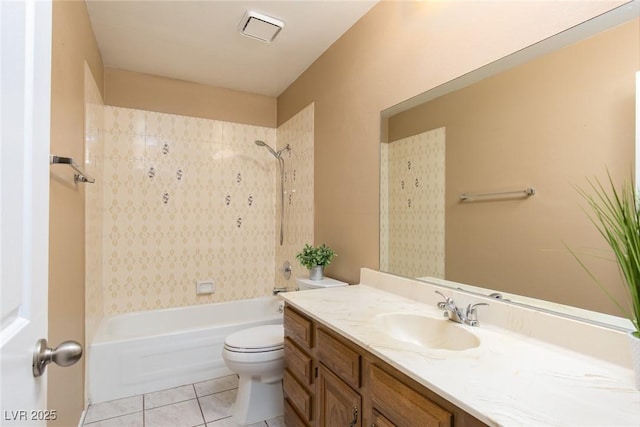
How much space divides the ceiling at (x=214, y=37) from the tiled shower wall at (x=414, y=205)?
93 centimetres

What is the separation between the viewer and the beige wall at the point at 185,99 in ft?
9.03

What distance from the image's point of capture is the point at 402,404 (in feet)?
2.93

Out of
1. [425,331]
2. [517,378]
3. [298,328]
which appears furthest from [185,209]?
[517,378]

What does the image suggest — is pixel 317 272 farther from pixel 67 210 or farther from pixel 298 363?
pixel 67 210

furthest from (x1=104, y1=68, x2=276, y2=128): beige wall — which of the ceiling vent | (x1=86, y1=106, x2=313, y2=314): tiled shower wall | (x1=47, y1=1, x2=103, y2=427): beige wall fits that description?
the ceiling vent

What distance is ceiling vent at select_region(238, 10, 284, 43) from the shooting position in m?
1.97

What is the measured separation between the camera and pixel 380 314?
1337 millimetres

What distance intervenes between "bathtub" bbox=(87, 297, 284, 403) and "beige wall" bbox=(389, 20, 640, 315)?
1897 millimetres

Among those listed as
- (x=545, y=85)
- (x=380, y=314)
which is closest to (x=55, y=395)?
(x=380, y=314)

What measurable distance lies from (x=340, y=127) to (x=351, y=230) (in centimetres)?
73

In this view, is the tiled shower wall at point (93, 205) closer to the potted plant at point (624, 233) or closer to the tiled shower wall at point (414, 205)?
the tiled shower wall at point (414, 205)

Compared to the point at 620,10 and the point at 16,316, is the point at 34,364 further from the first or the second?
the point at 620,10

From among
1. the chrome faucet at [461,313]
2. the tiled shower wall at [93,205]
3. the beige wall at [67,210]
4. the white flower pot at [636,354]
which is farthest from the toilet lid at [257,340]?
the white flower pot at [636,354]

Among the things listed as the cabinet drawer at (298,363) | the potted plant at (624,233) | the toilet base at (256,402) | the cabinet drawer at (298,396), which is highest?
the potted plant at (624,233)
